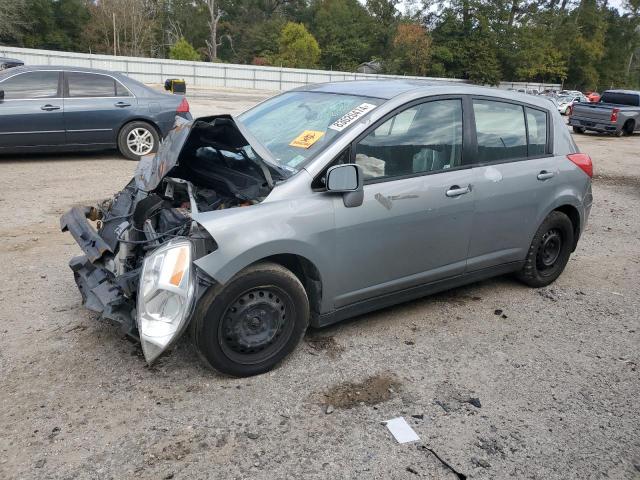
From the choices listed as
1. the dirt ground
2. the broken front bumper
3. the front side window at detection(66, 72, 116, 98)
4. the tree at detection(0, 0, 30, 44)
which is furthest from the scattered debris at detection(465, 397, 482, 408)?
the tree at detection(0, 0, 30, 44)

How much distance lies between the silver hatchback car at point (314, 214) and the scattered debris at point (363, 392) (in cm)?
43

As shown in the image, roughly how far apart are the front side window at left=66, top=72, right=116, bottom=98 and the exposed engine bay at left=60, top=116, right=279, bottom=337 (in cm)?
578

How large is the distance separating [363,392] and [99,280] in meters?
1.84

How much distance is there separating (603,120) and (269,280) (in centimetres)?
1972

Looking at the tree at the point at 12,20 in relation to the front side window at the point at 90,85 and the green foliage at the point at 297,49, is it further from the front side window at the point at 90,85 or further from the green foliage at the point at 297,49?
the front side window at the point at 90,85

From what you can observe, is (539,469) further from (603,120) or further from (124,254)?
(603,120)

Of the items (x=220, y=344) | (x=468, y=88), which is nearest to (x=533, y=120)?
(x=468, y=88)

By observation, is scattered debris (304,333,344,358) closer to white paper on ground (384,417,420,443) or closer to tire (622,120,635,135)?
white paper on ground (384,417,420,443)

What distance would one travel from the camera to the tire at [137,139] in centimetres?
960

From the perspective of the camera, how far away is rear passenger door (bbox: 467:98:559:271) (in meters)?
4.25

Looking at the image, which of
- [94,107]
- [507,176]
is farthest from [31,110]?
[507,176]

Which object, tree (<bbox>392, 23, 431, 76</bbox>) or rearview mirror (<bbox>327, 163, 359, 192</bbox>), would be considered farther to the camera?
tree (<bbox>392, 23, 431, 76</bbox>)

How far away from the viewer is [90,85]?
930 centimetres

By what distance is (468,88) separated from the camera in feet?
14.3
